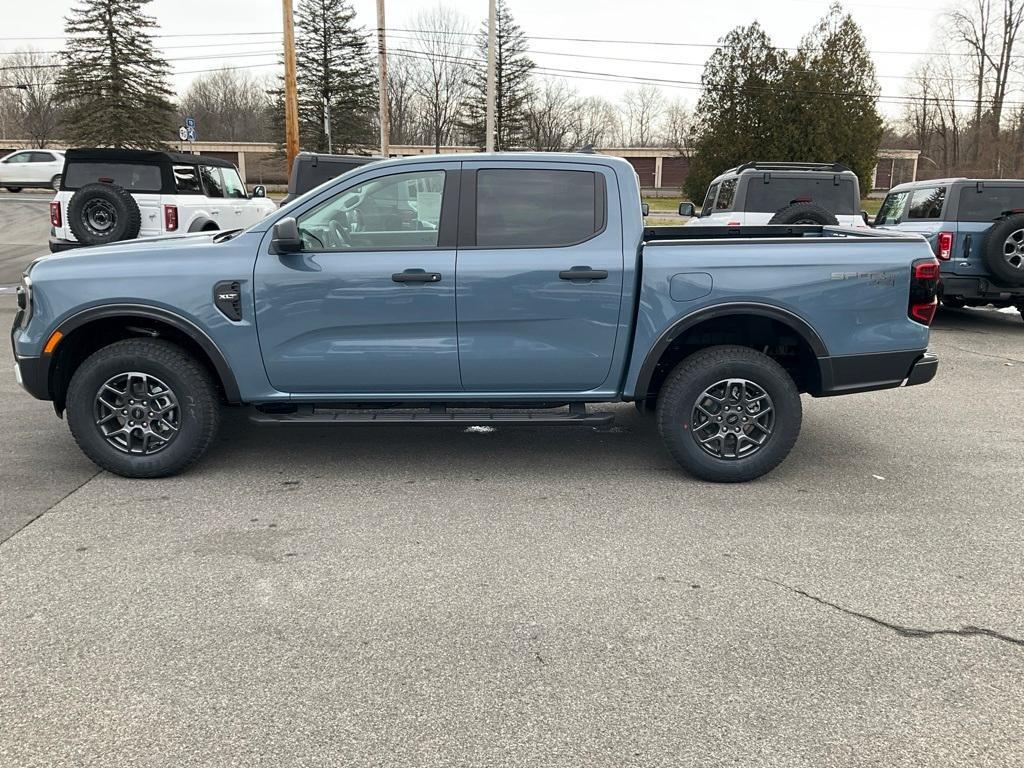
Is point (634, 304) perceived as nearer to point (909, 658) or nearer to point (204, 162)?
point (909, 658)

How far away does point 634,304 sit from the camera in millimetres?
4789

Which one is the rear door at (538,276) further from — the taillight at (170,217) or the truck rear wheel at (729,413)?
the taillight at (170,217)

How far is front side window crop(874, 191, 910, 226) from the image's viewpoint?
11.9 m

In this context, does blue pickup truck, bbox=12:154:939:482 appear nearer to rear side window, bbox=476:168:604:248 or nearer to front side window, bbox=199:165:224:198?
rear side window, bbox=476:168:604:248

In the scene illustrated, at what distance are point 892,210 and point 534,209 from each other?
9.48 metres

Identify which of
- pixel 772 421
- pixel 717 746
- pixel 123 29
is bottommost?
pixel 717 746

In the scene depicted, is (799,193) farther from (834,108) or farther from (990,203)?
(834,108)

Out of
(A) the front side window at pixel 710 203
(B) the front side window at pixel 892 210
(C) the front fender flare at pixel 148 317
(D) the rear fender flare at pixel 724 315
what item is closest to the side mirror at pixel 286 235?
(C) the front fender flare at pixel 148 317

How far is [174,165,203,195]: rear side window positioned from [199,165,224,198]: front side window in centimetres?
13

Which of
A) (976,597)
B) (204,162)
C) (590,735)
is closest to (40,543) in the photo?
(590,735)

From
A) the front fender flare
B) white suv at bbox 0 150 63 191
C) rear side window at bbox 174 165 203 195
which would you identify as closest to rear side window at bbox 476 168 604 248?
the front fender flare

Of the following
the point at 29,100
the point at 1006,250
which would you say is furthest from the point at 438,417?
the point at 29,100

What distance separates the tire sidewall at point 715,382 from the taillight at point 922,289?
0.84 meters

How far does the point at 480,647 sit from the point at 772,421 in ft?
8.30
